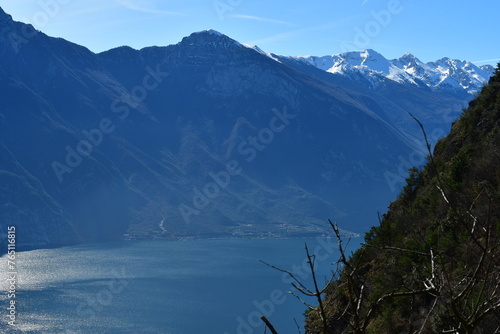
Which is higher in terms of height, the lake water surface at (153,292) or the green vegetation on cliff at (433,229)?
the green vegetation on cliff at (433,229)

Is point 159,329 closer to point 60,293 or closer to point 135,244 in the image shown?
point 60,293

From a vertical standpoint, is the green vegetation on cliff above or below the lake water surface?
above

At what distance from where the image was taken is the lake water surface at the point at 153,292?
81038mm

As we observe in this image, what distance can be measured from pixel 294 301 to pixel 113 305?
34620mm

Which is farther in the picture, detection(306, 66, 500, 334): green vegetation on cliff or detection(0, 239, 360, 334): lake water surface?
detection(0, 239, 360, 334): lake water surface

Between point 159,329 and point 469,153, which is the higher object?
point 469,153

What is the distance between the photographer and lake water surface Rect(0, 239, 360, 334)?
81.0 m

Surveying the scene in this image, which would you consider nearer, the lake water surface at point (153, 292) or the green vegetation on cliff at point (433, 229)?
the green vegetation on cliff at point (433, 229)

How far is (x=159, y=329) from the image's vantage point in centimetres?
7856

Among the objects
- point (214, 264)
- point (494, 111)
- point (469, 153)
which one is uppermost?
point (494, 111)

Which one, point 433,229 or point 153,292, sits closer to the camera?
point 433,229

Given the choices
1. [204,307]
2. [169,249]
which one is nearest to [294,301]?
[204,307]

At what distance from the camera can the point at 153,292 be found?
106 metres

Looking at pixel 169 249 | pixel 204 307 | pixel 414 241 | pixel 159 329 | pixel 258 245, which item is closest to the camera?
pixel 414 241
